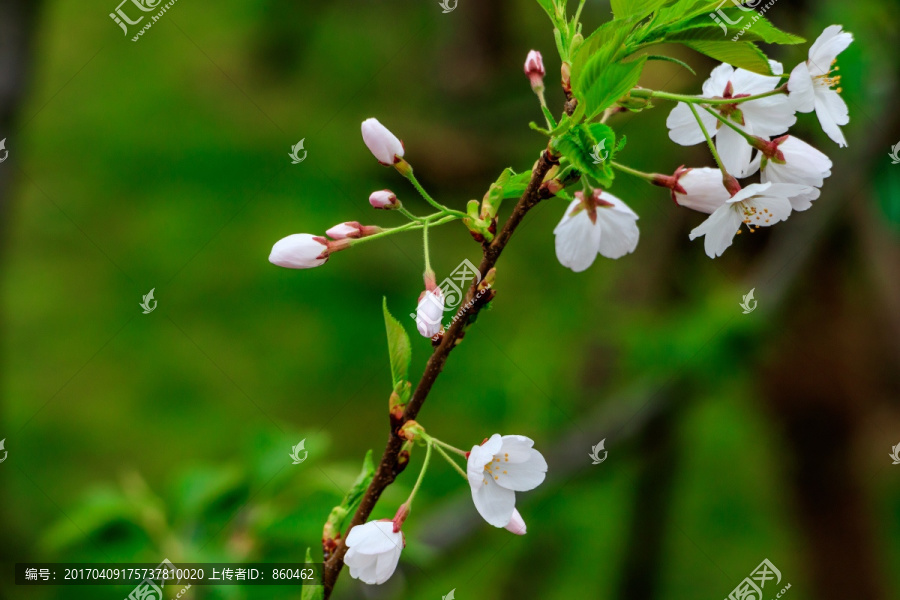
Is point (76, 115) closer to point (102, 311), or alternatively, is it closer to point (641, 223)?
point (102, 311)

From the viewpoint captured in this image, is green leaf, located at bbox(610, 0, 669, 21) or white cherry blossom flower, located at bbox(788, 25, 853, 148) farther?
white cherry blossom flower, located at bbox(788, 25, 853, 148)

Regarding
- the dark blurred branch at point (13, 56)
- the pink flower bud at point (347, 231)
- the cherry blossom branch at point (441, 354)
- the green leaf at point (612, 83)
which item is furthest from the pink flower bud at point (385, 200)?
the dark blurred branch at point (13, 56)

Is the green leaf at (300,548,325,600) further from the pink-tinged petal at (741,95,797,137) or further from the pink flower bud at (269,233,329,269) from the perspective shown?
the pink-tinged petal at (741,95,797,137)

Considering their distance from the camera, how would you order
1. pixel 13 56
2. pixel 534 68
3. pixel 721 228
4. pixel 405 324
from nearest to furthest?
pixel 721 228 → pixel 534 68 → pixel 13 56 → pixel 405 324

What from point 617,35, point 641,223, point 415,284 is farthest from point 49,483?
point 617,35

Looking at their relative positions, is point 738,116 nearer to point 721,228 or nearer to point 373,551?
point 721,228

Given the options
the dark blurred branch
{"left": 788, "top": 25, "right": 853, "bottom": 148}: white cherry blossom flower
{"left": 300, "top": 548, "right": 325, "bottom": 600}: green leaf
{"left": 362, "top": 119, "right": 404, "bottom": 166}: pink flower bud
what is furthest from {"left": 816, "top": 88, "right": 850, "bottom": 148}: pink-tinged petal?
the dark blurred branch

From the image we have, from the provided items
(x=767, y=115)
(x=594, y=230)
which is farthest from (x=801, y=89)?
(x=594, y=230)
